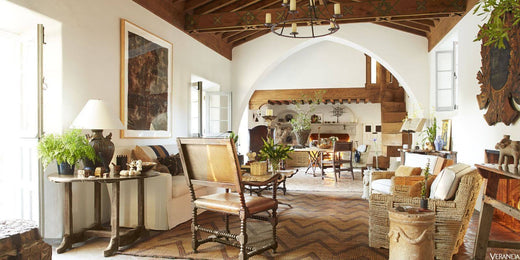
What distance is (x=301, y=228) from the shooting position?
14.5ft

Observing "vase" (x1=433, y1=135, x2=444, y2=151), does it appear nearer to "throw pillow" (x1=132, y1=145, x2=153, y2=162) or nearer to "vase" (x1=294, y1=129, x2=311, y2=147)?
"throw pillow" (x1=132, y1=145, x2=153, y2=162)

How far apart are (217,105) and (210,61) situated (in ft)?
3.74

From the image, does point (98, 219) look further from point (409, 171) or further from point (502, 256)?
point (502, 256)

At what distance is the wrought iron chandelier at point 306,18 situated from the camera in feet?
14.1

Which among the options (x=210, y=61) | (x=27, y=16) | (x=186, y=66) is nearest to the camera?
(x=27, y=16)

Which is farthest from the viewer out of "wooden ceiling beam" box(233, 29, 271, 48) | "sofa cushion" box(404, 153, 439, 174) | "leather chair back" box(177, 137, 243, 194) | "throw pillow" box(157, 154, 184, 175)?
"wooden ceiling beam" box(233, 29, 271, 48)

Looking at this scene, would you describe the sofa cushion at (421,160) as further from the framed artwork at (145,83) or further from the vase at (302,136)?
the vase at (302,136)

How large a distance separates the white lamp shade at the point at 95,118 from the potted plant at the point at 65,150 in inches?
6.0

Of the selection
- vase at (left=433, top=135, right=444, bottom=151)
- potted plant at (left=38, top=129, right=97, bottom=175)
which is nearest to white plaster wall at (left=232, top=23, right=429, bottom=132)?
vase at (left=433, top=135, right=444, bottom=151)

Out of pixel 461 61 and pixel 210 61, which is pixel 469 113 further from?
pixel 210 61

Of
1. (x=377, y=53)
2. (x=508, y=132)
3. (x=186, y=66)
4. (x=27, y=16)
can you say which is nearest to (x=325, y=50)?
(x=377, y=53)

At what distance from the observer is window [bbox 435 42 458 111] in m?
7.64

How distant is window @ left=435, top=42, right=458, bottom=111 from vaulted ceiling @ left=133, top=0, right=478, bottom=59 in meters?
0.41

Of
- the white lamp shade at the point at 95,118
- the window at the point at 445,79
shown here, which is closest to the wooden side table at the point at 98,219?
the white lamp shade at the point at 95,118
